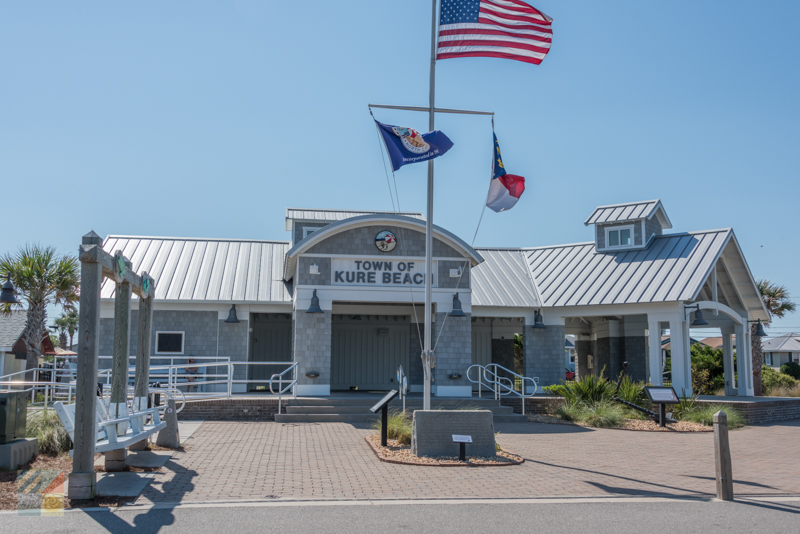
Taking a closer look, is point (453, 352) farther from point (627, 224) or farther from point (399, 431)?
point (627, 224)

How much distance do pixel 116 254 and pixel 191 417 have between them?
8200 mm

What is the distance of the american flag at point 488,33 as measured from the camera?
1133 cm

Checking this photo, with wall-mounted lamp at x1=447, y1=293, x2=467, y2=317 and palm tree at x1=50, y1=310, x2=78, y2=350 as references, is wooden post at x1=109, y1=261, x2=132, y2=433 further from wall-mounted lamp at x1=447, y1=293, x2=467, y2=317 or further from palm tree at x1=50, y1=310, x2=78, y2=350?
palm tree at x1=50, y1=310, x2=78, y2=350

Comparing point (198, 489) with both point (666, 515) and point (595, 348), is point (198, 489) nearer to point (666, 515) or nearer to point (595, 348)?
point (666, 515)

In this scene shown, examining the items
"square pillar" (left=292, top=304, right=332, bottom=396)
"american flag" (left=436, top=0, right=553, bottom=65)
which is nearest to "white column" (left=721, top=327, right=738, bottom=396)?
"square pillar" (left=292, top=304, right=332, bottom=396)

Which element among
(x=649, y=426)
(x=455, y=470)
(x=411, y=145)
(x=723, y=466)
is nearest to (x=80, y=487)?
(x=455, y=470)

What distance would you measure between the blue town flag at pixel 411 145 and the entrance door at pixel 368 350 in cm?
1191

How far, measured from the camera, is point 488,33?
37.2 feet

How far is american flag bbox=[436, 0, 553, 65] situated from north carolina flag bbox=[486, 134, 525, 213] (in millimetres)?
1454

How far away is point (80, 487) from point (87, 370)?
1242 mm

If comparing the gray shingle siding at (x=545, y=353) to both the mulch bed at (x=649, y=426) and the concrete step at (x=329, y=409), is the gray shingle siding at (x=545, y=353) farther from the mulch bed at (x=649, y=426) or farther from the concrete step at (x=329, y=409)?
the concrete step at (x=329, y=409)

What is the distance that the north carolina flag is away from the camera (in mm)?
11523

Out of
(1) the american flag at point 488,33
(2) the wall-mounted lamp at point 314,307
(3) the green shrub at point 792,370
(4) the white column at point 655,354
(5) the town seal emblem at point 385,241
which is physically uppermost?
(1) the american flag at point 488,33

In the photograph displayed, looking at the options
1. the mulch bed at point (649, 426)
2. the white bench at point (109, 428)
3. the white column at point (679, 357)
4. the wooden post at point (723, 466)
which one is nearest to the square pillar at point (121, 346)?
the white bench at point (109, 428)
